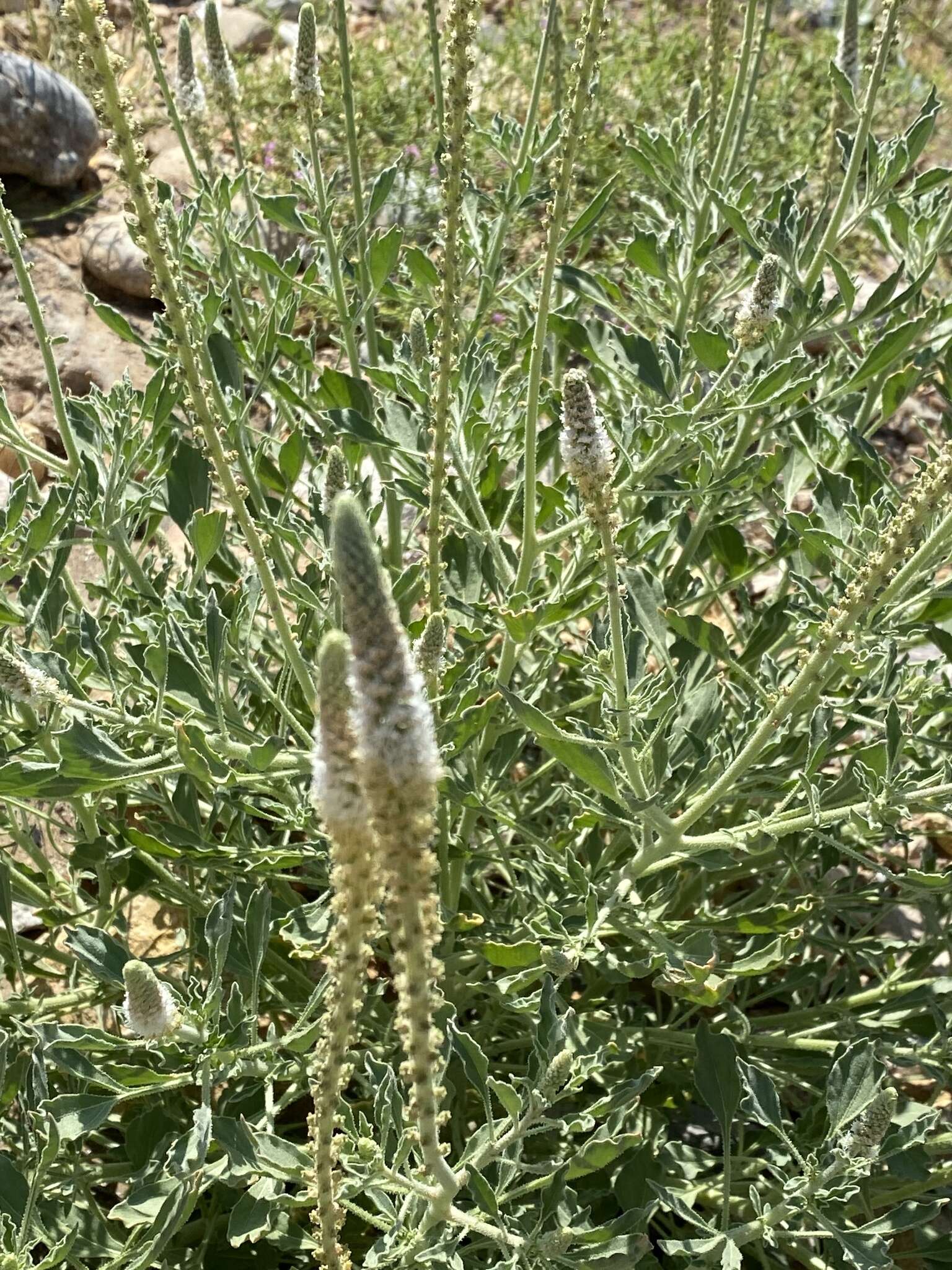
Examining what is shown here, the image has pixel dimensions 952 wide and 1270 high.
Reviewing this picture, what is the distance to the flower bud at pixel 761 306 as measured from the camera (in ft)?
6.88

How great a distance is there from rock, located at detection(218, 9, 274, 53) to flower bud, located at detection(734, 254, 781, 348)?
19.0 feet

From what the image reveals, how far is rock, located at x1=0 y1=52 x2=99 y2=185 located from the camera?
532 cm

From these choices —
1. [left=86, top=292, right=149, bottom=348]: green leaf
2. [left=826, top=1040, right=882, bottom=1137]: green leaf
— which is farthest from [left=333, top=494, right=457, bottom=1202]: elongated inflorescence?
[left=86, top=292, right=149, bottom=348]: green leaf

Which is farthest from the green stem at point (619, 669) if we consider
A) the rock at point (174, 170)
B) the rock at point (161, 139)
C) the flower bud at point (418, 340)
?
the rock at point (161, 139)

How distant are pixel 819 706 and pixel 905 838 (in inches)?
15.4

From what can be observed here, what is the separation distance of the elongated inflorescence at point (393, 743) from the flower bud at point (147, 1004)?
0.66 metres

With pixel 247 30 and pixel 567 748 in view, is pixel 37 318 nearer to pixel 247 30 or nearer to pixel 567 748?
pixel 567 748

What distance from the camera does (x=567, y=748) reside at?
6.23 ft

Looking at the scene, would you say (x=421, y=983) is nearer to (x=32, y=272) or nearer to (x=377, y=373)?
(x=377, y=373)

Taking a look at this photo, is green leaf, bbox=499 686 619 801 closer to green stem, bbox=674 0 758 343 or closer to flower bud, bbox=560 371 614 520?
flower bud, bbox=560 371 614 520

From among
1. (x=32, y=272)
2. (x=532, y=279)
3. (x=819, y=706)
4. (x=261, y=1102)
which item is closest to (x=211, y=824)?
(x=261, y=1102)

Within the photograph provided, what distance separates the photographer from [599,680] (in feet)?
7.43

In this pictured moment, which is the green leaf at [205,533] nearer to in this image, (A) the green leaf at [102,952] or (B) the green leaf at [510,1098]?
(A) the green leaf at [102,952]

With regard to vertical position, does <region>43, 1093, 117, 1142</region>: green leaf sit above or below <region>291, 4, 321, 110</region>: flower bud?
below
